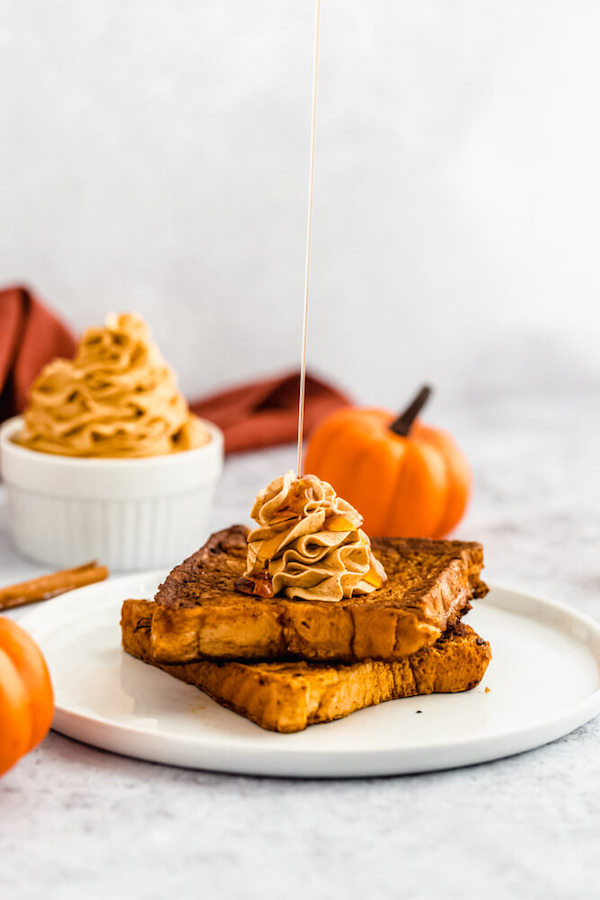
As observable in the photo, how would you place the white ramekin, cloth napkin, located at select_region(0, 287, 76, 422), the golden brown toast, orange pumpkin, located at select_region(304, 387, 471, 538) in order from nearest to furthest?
the golden brown toast
the white ramekin
orange pumpkin, located at select_region(304, 387, 471, 538)
cloth napkin, located at select_region(0, 287, 76, 422)

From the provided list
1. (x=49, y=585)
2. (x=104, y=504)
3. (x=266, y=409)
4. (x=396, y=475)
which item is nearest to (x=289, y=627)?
(x=49, y=585)

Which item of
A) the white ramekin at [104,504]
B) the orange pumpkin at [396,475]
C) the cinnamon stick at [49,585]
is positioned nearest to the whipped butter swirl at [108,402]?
the white ramekin at [104,504]

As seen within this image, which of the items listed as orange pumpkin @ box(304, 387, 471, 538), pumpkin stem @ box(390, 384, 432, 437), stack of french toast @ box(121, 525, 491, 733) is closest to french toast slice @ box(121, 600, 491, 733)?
stack of french toast @ box(121, 525, 491, 733)

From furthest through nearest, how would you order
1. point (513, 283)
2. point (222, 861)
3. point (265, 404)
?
point (513, 283) < point (265, 404) < point (222, 861)

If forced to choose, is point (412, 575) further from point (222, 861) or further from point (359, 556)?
point (222, 861)

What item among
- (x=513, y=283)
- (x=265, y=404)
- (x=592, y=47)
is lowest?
(x=265, y=404)

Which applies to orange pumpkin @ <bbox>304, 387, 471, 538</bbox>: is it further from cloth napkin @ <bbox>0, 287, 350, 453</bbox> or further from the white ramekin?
cloth napkin @ <bbox>0, 287, 350, 453</bbox>

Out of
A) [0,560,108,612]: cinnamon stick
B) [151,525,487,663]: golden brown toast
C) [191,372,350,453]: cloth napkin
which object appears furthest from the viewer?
[191,372,350,453]: cloth napkin

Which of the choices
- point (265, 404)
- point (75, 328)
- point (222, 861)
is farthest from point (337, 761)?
point (75, 328)
